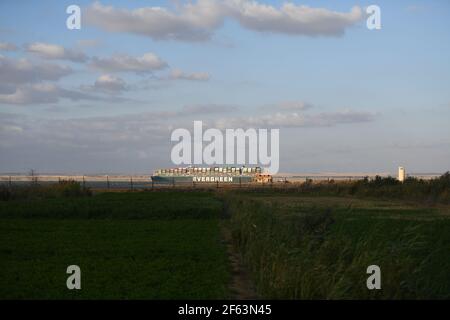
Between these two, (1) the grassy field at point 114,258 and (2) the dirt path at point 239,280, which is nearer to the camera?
(2) the dirt path at point 239,280

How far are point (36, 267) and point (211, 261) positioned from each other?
4.63 metres

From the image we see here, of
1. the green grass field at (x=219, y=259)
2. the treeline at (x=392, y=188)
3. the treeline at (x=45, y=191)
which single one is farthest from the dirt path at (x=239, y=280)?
the treeline at (x=392, y=188)

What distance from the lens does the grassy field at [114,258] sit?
12.7m

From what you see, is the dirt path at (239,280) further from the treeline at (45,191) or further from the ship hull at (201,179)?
the ship hull at (201,179)

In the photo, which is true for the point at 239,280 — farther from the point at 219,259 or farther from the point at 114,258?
the point at 114,258

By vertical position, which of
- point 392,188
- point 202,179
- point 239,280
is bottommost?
point 239,280

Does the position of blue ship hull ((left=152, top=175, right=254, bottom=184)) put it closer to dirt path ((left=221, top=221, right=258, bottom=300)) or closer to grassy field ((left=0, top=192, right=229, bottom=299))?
grassy field ((left=0, top=192, right=229, bottom=299))

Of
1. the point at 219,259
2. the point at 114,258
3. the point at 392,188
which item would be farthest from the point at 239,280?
the point at 392,188

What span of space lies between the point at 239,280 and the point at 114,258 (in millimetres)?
4587

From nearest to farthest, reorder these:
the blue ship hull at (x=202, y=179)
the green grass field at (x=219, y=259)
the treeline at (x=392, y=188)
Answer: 1. the green grass field at (x=219, y=259)
2. the treeline at (x=392, y=188)
3. the blue ship hull at (x=202, y=179)

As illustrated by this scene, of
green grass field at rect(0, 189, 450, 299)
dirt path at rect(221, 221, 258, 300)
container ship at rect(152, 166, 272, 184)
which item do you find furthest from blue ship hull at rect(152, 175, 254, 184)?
dirt path at rect(221, 221, 258, 300)

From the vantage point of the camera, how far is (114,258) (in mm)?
17359

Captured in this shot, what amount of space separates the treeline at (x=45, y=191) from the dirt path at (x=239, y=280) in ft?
105
